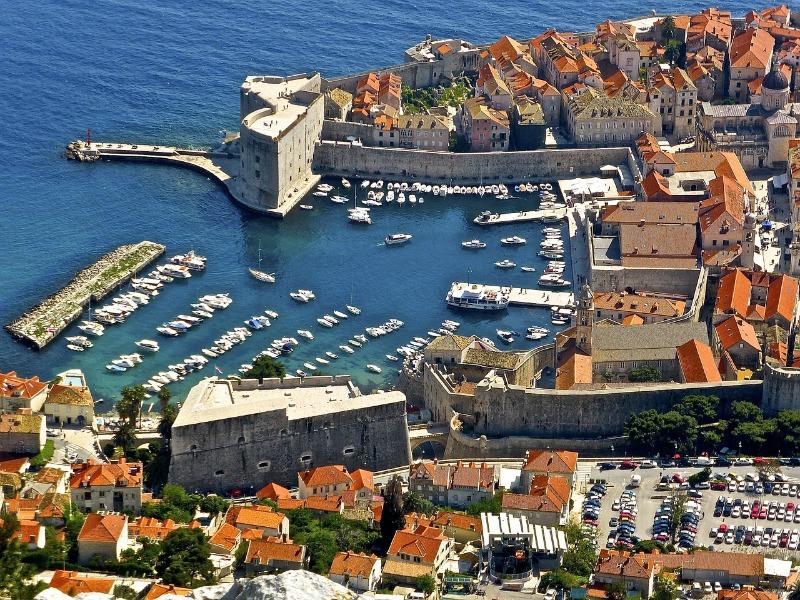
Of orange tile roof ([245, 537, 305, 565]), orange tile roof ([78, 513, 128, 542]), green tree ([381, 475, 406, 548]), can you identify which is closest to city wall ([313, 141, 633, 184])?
green tree ([381, 475, 406, 548])

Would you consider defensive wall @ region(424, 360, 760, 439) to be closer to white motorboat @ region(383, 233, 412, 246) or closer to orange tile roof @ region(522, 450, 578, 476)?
orange tile roof @ region(522, 450, 578, 476)

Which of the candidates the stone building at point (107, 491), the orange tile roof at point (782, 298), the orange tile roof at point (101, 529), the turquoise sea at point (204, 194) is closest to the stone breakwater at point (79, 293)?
the turquoise sea at point (204, 194)

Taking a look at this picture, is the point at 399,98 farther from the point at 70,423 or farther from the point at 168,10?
the point at 70,423

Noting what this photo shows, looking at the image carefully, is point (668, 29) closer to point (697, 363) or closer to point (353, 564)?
point (697, 363)

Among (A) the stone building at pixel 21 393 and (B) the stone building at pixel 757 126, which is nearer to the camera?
(A) the stone building at pixel 21 393

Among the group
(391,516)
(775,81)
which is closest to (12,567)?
(391,516)

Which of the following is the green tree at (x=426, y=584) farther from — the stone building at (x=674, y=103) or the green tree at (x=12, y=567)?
the stone building at (x=674, y=103)
